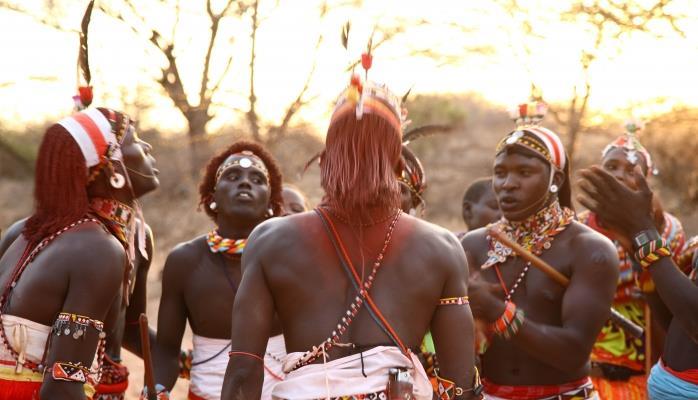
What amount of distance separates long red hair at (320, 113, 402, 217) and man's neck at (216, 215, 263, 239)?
2.26 m

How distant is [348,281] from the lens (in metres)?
3.01

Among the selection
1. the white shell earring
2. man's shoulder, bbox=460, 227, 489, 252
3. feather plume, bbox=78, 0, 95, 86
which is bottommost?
man's shoulder, bbox=460, 227, 489, 252

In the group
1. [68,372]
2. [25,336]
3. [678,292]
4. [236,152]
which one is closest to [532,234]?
[678,292]

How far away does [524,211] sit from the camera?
184 inches

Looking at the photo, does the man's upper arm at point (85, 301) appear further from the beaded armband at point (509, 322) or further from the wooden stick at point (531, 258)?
the wooden stick at point (531, 258)

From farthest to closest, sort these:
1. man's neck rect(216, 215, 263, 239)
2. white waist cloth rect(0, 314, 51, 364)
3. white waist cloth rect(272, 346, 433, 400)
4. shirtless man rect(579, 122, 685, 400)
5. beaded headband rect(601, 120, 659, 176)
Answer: beaded headband rect(601, 120, 659, 176), shirtless man rect(579, 122, 685, 400), man's neck rect(216, 215, 263, 239), white waist cloth rect(0, 314, 51, 364), white waist cloth rect(272, 346, 433, 400)

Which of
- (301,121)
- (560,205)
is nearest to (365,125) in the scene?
(560,205)

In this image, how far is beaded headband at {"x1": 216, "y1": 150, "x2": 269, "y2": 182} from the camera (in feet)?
17.7

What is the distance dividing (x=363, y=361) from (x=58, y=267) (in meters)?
1.47

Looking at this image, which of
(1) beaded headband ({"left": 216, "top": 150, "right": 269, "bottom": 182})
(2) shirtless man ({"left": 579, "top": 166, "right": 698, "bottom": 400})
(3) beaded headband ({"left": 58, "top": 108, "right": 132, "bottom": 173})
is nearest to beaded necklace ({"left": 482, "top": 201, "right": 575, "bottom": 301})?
(2) shirtless man ({"left": 579, "top": 166, "right": 698, "bottom": 400})

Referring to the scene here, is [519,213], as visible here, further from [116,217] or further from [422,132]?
[116,217]

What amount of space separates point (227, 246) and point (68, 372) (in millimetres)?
1777

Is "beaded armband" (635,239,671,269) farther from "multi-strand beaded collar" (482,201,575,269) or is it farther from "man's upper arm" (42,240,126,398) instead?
"man's upper arm" (42,240,126,398)

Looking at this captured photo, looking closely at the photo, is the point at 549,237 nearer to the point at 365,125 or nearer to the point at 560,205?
the point at 560,205
